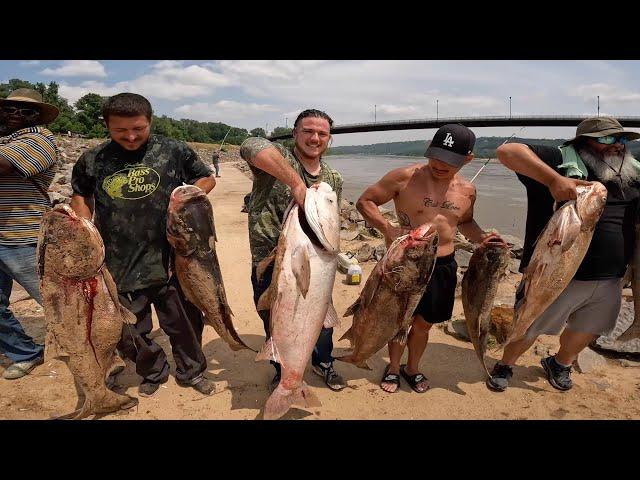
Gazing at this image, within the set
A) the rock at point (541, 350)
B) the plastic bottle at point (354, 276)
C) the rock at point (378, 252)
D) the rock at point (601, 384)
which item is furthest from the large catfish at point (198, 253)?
the rock at point (378, 252)

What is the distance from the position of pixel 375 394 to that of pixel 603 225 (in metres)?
2.93

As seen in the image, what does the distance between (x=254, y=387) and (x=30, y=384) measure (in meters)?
2.50

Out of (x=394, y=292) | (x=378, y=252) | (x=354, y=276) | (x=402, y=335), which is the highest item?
(x=394, y=292)

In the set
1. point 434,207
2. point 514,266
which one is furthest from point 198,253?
point 514,266

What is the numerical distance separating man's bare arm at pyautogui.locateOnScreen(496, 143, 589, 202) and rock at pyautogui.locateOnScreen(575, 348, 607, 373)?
264 centimetres

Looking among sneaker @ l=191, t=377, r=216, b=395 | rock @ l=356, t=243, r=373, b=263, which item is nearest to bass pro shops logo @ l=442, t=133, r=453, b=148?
sneaker @ l=191, t=377, r=216, b=395

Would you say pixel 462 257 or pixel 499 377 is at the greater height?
pixel 462 257

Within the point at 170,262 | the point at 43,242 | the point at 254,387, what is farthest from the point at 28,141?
the point at 254,387

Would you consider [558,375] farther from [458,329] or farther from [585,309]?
[458,329]

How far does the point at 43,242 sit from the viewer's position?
296 cm

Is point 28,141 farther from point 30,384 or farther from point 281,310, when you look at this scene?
point 281,310

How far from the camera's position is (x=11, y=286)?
4320 millimetres

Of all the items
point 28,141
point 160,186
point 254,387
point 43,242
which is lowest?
point 254,387

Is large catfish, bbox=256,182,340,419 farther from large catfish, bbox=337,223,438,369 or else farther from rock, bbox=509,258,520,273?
rock, bbox=509,258,520,273
